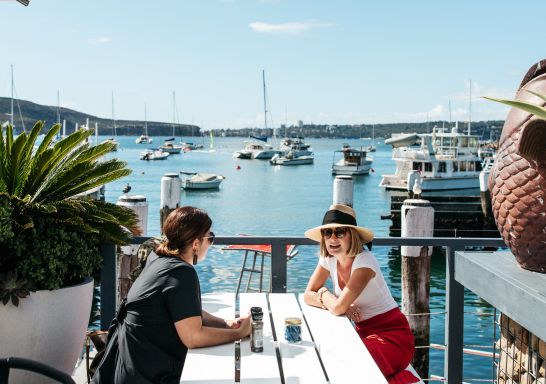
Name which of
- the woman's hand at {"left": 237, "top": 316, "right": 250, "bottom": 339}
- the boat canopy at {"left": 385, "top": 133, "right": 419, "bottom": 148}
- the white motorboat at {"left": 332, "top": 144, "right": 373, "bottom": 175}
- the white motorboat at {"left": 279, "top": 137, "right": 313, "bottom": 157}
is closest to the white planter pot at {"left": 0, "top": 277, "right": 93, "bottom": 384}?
the woman's hand at {"left": 237, "top": 316, "right": 250, "bottom": 339}

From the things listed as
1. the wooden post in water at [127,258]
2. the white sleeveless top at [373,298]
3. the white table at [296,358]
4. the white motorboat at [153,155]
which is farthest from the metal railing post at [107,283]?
the white motorboat at [153,155]

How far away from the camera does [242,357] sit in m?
3.13

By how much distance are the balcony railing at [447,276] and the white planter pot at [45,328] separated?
1.23ft

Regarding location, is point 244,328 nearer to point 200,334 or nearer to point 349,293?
point 200,334

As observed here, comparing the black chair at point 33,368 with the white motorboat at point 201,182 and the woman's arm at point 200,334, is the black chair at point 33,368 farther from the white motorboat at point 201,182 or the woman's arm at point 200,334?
the white motorboat at point 201,182

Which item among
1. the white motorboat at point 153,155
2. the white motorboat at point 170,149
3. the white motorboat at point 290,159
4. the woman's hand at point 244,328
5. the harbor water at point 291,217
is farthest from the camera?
the white motorboat at point 170,149

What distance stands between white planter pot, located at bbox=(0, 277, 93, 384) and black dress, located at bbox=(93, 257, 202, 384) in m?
1.02

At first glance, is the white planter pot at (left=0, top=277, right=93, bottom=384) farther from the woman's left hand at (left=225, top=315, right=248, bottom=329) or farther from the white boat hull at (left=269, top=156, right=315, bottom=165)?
the white boat hull at (left=269, top=156, right=315, bottom=165)

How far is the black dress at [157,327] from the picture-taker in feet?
10.2

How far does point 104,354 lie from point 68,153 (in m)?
1.77

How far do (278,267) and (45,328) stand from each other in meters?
1.53

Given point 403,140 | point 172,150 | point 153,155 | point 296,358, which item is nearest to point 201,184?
point 403,140

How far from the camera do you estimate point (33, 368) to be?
271cm

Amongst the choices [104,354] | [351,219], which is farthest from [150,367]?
[351,219]
